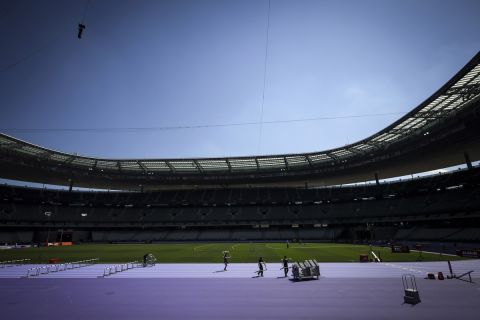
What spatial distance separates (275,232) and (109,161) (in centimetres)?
4147

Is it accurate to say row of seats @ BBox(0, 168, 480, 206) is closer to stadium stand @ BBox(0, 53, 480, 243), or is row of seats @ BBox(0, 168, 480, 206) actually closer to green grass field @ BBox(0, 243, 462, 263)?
stadium stand @ BBox(0, 53, 480, 243)

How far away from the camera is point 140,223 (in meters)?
71.8

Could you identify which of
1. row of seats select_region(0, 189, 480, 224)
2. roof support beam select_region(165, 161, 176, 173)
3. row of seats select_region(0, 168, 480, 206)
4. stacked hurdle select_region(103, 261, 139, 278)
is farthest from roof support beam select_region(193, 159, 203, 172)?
stacked hurdle select_region(103, 261, 139, 278)

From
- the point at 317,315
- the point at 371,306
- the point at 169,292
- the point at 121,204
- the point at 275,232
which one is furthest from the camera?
the point at 121,204

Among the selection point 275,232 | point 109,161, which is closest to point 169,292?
point 109,161

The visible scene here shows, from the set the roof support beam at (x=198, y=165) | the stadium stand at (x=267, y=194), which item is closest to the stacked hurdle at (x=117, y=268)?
the stadium stand at (x=267, y=194)

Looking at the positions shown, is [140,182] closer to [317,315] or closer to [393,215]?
[393,215]

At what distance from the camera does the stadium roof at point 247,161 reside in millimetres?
31909

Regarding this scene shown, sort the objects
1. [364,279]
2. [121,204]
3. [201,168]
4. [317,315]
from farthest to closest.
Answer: [121,204], [201,168], [364,279], [317,315]

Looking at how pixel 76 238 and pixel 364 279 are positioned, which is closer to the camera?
pixel 364 279

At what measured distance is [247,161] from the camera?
58.2 meters

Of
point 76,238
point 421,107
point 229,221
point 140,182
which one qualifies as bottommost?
point 76,238

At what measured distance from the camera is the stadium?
37.3 feet

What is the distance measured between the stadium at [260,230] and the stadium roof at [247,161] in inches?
10.5
